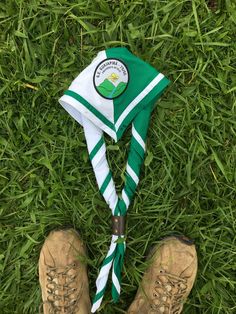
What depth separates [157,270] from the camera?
165cm

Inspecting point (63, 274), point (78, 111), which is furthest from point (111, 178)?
point (63, 274)

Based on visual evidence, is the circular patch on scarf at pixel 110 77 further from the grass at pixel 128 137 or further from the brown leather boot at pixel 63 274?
the brown leather boot at pixel 63 274

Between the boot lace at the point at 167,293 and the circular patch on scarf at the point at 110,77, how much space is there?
2.25 ft

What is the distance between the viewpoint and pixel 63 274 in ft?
5.45

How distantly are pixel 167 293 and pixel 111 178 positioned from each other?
1.55 feet

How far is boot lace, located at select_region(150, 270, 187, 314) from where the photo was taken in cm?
164

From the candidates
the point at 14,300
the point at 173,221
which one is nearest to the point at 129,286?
the point at 173,221

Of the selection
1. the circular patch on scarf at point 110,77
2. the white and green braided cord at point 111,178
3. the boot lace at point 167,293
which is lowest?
the boot lace at point 167,293

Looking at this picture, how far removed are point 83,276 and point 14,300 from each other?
0.30 metres

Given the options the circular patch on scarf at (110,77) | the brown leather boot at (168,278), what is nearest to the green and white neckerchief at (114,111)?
the circular patch on scarf at (110,77)

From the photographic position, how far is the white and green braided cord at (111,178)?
5.24 ft

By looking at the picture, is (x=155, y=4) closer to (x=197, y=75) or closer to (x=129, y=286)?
(x=197, y=75)

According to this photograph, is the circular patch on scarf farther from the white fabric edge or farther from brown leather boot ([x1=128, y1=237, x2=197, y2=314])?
brown leather boot ([x1=128, y1=237, x2=197, y2=314])

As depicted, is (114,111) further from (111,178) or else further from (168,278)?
(168,278)
